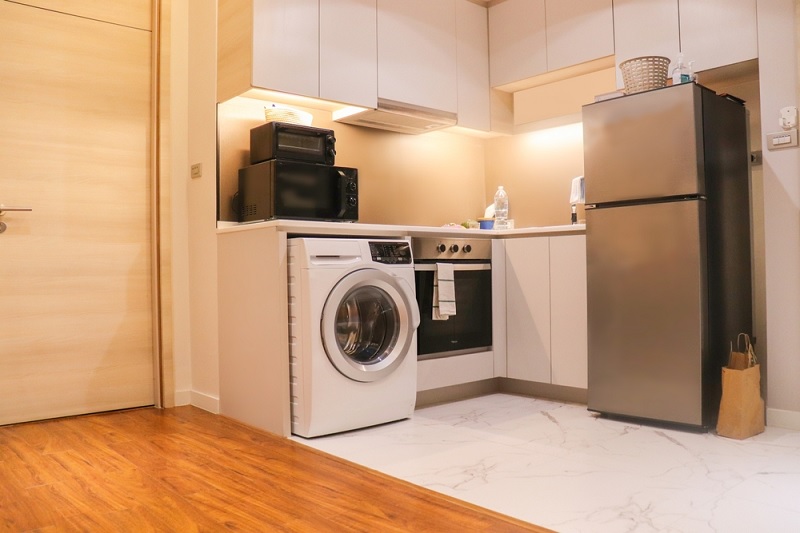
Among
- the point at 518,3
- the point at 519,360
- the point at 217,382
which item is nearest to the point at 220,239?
the point at 217,382

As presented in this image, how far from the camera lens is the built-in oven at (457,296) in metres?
3.20

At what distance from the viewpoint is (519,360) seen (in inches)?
138

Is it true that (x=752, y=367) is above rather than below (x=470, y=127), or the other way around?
below

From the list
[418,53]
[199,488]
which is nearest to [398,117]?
[418,53]

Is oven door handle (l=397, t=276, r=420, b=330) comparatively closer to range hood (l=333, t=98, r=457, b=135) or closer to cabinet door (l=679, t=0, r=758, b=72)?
range hood (l=333, t=98, r=457, b=135)

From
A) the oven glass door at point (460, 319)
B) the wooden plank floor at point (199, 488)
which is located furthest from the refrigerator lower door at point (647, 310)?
the wooden plank floor at point (199, 488)

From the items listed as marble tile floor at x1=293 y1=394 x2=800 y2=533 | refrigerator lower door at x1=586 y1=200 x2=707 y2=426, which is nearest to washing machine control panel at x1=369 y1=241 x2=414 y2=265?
marble tile floor at x1=293 y1=394 x2=800 y2=533

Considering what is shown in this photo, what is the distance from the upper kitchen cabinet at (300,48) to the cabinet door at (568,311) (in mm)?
1320

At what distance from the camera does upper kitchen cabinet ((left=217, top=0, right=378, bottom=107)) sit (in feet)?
9.80

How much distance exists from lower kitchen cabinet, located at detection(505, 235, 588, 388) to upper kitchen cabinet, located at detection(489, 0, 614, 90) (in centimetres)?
117

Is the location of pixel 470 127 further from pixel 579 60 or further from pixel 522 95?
pixel 579 60

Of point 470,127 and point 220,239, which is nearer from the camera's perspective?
point 220,239

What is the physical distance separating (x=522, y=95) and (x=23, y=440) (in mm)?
3465

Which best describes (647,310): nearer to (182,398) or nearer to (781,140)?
(781,140)
